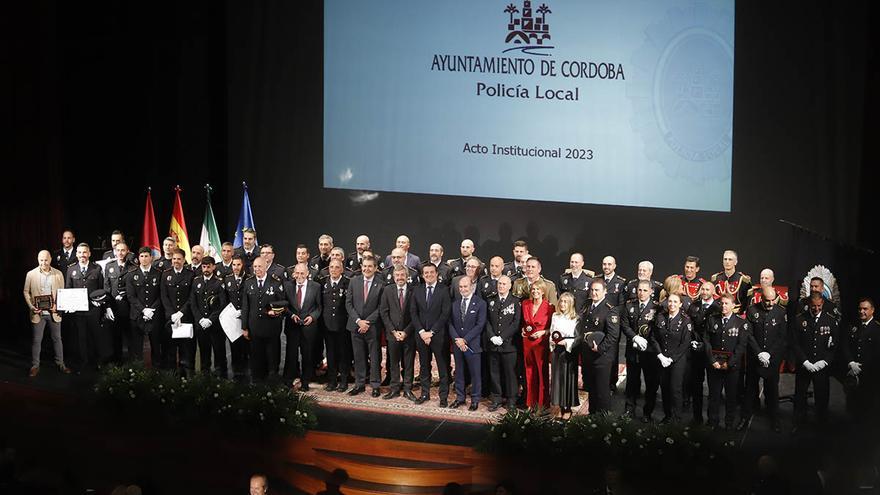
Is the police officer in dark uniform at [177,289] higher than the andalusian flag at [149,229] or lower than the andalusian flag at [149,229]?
lower

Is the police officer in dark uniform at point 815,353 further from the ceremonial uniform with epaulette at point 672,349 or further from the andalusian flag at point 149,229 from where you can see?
the andalusian flag at point 149,229

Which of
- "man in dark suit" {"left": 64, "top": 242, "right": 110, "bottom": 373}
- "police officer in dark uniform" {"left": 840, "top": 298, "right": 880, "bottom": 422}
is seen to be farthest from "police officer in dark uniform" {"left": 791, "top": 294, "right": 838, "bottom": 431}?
"man in dark suit" {"left": 64, "top": 242, "right": 110, "bottom": 373}

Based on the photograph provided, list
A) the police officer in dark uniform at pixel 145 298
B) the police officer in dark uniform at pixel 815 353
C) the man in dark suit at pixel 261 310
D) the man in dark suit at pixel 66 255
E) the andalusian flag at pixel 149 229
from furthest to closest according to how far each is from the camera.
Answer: the andalusian flag at pixel 149 229 < the man in dark suit at pixel 66 255 < the police officer in dark uniform at pixel 145 298 < the man in dark suit at pixel 261 310 < the police officer in dark uniform at pixel 815 353

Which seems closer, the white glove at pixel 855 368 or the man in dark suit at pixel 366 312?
the white glove at pixel 855 368

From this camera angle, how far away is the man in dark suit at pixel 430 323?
9.38 m

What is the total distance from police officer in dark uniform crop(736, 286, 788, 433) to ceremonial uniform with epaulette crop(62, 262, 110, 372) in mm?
6366

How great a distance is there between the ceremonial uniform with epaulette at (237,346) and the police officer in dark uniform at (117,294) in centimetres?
103

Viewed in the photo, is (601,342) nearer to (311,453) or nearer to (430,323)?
(430,323)

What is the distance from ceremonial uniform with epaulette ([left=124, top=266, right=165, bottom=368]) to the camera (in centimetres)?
1006

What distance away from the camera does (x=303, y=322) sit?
968cm

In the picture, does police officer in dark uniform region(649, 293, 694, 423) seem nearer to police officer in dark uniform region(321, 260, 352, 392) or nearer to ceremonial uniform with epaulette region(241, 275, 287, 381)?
police officer in dark uniform region(321, 260, 352, 392)

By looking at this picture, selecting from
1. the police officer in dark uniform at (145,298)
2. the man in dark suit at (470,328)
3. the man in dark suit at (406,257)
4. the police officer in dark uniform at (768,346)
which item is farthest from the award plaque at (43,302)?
the police officer in dark uniform at (768,346)

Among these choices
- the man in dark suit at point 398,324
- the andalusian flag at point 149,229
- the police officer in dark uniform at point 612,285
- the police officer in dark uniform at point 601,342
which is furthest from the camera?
the andalusian flag at point 149,229

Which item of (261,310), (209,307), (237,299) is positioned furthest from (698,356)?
(209,307)
